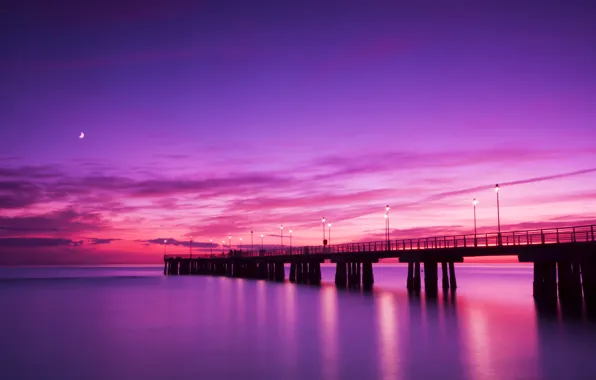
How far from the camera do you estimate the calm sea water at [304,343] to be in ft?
69.5

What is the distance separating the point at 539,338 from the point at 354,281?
133 ft

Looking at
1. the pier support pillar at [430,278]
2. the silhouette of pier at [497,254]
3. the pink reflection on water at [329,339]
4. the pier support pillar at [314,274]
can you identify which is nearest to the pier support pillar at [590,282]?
the silhouette of pier at [497,254]

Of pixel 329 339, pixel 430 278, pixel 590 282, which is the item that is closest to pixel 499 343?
pixel 329 339

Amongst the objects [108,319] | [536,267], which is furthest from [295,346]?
[536,267]

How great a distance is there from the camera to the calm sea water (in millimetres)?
21188

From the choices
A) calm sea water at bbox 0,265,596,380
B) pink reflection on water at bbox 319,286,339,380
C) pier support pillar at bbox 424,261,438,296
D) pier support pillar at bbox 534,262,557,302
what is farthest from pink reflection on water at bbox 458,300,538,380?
pier support pillar at bbox 424,261,438,296

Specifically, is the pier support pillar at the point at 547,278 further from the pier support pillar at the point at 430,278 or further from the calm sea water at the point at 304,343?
the pier support pillar at the point at 430,278

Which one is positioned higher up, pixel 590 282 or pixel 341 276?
pixel 590 282

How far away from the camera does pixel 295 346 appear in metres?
26.6

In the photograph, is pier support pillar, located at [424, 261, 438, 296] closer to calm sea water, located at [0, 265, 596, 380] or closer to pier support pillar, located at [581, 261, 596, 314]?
calm sea water, located at [0, 265, 596, 380]

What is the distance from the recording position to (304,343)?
90.1 feet

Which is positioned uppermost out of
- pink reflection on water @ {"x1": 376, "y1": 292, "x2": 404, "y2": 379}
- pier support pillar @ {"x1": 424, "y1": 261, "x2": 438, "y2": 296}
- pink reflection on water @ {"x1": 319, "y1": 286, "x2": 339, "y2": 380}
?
pier support pillar @ {"x1": 424, "y1": 261, "x2": 438, "y2": 296}

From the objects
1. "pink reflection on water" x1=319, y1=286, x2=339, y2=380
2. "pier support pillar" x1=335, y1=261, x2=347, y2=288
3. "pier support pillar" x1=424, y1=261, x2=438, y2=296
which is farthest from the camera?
"pier support pillar" x1=335, y1=261, x2=347, y2=288

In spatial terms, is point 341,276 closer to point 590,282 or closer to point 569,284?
point 569,284
